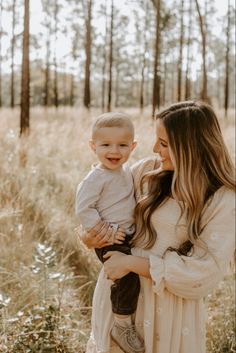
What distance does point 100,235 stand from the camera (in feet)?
6.88

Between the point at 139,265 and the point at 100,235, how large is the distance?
0.71ft

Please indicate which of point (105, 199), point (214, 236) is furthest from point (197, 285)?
point (105, 199)

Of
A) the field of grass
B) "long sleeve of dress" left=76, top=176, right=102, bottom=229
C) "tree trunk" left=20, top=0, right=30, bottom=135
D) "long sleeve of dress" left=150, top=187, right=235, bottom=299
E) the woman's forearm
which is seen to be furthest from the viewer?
"tree trunk" left=20, top=0, right=30, bottom=135

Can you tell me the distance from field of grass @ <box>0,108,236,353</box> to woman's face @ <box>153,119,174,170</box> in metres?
1.22

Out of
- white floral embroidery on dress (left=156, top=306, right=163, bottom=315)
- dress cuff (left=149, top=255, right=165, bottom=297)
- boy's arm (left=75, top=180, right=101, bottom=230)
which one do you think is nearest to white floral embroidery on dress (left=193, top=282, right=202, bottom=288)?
dress cuff (left=149, top=255, right=165, bottom=297)

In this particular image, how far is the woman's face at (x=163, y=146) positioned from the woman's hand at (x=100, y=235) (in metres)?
0.37

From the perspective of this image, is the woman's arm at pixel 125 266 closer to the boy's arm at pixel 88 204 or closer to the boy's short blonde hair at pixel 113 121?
the boy's arm at pixel 88 204

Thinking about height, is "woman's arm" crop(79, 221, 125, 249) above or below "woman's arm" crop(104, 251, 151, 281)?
above

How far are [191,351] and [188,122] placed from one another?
0.99 m

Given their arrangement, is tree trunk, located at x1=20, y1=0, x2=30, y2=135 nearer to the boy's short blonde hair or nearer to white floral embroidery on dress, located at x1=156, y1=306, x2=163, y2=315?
the boy's short blonde hair

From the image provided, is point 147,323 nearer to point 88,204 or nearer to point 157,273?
point 157,273

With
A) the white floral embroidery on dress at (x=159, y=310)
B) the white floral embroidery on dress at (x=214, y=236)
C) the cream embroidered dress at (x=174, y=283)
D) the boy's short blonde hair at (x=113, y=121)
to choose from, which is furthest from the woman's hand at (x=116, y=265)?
the boy's short blonde hair at (x=113, y=121)

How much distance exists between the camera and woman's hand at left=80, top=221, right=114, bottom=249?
2092 millimetres

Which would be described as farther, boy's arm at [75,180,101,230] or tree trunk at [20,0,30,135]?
tree trunk at [20,0,30,135]
